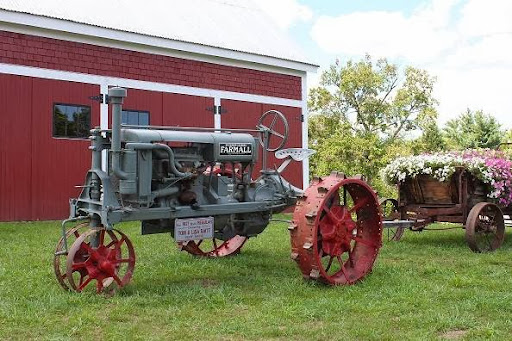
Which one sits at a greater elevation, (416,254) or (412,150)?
(412,150)

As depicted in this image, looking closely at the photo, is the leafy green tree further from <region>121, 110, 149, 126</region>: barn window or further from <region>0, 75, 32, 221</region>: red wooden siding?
<region>0, 75, 32, 221</region>: red wooden siding

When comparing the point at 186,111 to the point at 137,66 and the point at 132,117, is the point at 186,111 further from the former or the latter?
the point at 137,66

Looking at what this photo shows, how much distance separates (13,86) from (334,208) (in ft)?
26.7

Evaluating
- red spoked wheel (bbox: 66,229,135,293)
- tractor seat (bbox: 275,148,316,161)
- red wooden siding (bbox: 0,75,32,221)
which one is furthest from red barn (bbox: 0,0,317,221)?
red spoked wheel (bbox: 66,229,135,293)

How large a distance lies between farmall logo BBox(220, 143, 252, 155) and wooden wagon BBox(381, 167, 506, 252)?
9.31 feet

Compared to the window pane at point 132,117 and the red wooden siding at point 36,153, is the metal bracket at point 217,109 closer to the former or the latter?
the window pane at point 132,117

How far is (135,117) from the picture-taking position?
1317 cm

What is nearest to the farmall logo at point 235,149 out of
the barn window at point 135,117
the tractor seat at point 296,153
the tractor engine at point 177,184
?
the tractor engine at point 177,184

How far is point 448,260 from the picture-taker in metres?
7.20

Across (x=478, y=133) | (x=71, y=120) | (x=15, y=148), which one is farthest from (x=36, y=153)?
(x=478, y=133)

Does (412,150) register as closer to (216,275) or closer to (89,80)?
(89,80)

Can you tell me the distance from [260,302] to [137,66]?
30.5 ft

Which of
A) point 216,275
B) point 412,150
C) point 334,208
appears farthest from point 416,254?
point 412,150

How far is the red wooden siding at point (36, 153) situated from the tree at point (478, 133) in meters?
20.4
